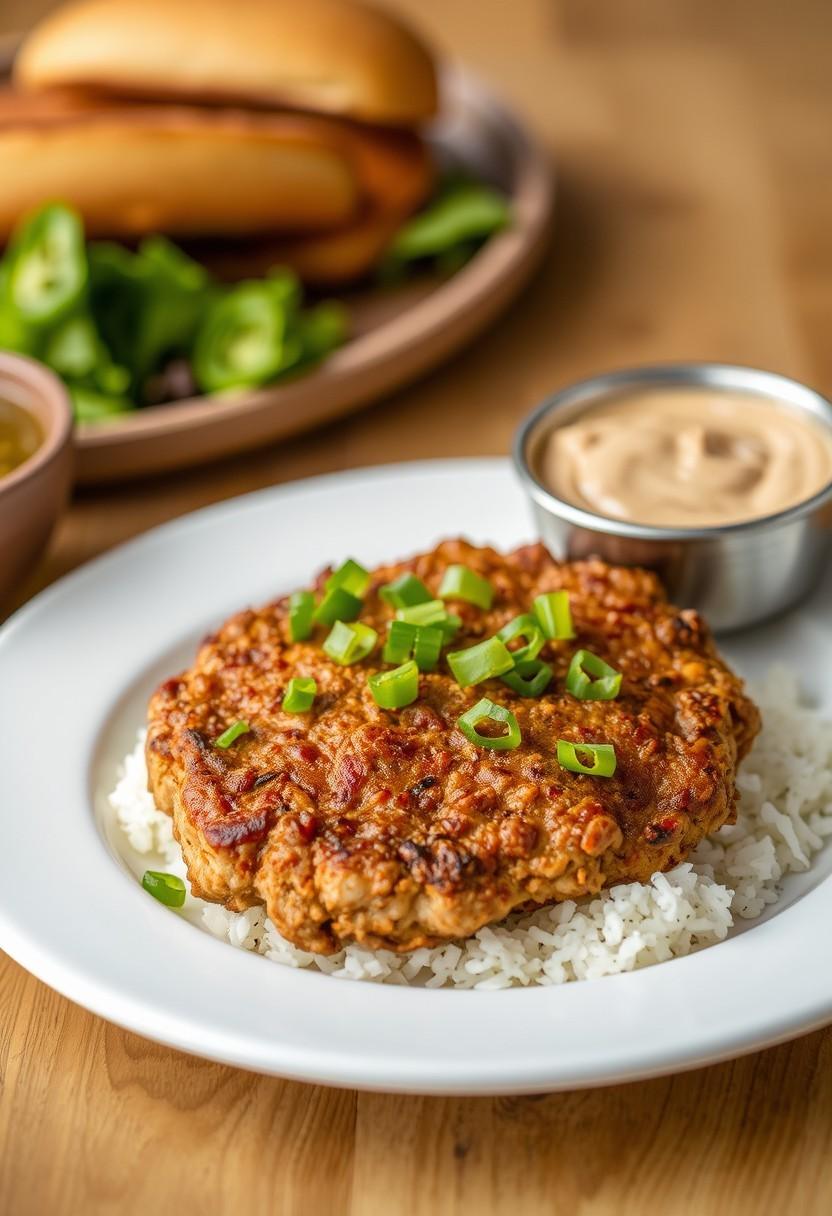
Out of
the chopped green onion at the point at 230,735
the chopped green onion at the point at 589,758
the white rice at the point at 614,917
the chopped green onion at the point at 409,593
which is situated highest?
the chopped green onion at the point at 589,758

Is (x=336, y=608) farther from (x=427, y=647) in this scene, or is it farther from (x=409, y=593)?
(x=427, y=647)

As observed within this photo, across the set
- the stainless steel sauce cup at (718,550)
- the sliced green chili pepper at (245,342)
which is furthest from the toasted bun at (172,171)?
the stainless steel sauce cup at (718,550)

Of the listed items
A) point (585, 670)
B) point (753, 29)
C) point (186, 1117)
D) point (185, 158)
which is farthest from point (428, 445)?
point (753, 29)

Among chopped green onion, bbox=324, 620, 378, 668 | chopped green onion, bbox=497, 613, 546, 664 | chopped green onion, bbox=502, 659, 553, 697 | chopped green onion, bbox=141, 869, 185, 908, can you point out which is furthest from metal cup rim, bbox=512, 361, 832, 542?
chopped green onion, bbox=141, 869, 185, 908

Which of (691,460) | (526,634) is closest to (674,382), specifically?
(691,460)

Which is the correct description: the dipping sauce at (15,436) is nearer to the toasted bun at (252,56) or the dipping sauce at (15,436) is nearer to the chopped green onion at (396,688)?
the chopped green onion at (396,688)

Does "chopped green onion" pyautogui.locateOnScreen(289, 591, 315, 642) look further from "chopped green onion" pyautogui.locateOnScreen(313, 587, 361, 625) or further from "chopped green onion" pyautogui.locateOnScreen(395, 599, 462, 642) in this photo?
"chopped green onion" pyautogui.locateOnScreen(395, 599, 462, 642)
